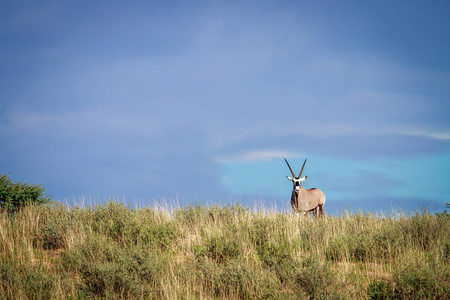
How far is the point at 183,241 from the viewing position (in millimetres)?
10477

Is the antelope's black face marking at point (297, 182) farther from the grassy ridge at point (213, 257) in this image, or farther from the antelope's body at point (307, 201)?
the grassy ridge at point (213, 257)

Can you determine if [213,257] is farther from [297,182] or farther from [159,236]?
[297,182]

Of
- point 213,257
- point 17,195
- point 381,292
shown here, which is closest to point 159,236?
point 213,257

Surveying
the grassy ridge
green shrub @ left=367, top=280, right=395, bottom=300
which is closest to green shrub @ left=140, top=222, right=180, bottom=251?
the grassy ridge

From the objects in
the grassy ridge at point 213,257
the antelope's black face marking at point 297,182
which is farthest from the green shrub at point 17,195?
the antelope's black face marking at point 297,182

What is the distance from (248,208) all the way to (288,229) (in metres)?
3.79

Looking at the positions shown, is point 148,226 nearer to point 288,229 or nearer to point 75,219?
point 75,219

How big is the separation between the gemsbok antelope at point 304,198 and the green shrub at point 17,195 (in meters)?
13.5

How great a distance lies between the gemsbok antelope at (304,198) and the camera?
19.6 m

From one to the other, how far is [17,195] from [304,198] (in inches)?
615

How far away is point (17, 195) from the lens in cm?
1694

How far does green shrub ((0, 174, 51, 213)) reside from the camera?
16609 millimetres

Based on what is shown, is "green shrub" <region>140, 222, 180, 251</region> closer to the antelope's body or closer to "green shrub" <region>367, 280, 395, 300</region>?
"green shrub" <region>367, 280, 395, 300</region>

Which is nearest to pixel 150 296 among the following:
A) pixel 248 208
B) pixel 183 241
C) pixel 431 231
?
pixel 183 241
